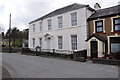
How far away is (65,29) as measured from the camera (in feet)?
78.2

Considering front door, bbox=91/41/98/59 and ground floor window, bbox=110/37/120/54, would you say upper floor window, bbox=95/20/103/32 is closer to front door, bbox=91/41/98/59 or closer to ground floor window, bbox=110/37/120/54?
front door, bbox=91/41/98/59

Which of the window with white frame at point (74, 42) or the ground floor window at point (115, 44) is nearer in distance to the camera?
the ground floor window at point (115, 44)

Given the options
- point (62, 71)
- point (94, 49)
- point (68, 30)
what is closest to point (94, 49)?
point (94, 49)

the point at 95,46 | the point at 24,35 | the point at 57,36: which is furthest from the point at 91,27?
the point at 24,35

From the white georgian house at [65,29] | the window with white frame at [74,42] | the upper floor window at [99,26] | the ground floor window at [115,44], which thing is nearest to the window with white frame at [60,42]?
the white georgian house at [65,29]

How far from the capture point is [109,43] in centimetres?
1814

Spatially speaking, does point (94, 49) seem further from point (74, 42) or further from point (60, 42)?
point (60, 42)

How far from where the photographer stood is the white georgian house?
2114cm

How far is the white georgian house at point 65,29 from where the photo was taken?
21.1m

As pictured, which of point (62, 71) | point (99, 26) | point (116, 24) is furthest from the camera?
point (99, 26)

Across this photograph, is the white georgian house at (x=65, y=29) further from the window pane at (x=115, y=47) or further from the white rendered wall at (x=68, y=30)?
the window pane at (x=115, y=47)

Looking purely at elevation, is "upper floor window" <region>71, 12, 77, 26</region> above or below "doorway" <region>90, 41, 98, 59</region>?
above

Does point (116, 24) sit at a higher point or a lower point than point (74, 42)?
higher

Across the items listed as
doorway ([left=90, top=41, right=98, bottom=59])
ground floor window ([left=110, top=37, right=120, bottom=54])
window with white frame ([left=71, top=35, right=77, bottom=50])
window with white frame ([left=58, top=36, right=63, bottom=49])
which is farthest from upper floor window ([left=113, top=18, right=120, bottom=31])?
window with white frame ([left=58, top=36, right=63, bottom=49])
